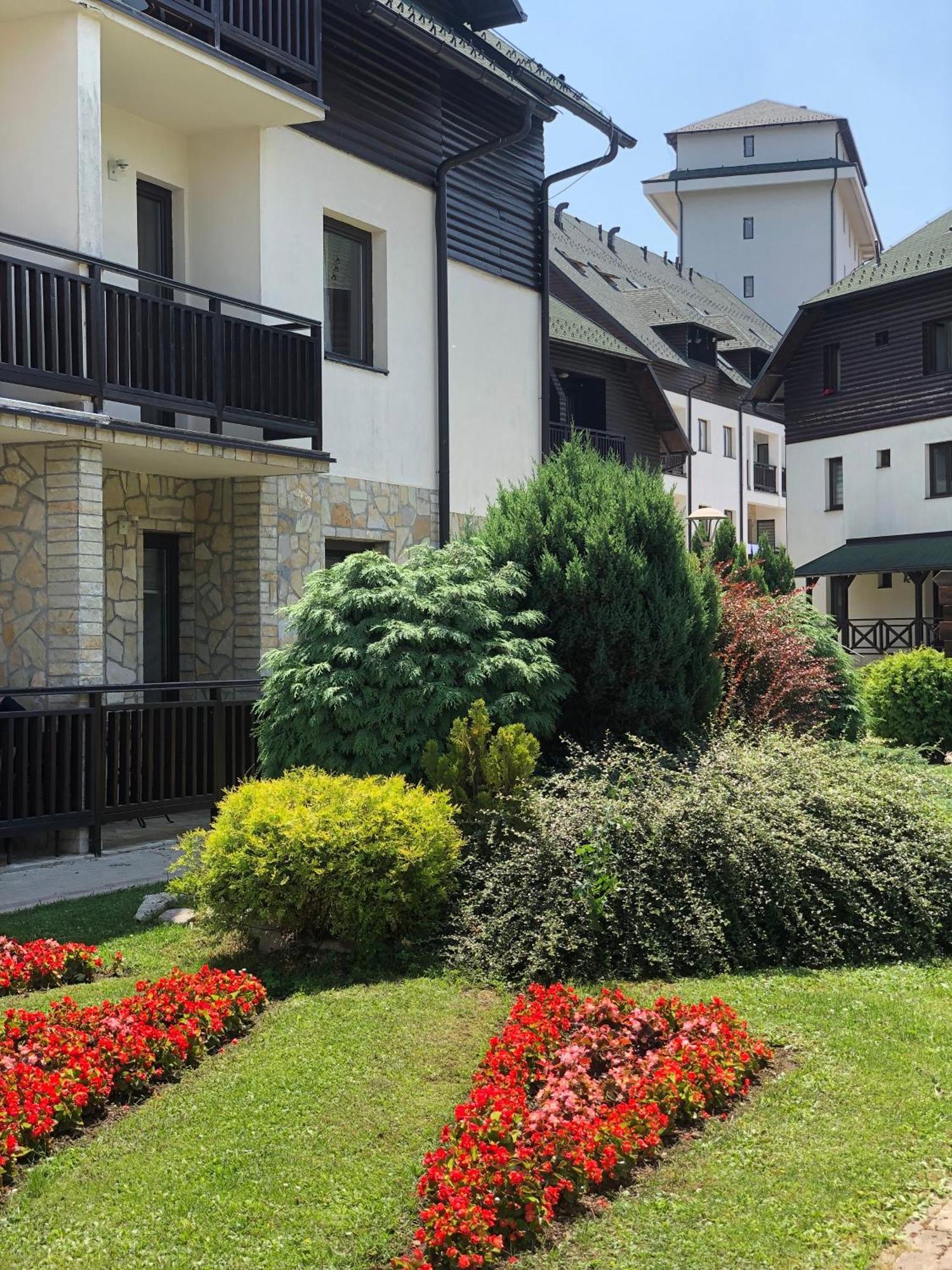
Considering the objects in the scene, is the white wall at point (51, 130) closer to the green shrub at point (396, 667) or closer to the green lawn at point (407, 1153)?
the green shrub at point (396, 667)

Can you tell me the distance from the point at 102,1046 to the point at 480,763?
3.03 metres

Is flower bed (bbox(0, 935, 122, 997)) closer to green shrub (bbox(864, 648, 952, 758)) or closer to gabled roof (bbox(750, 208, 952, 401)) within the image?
green shrub (bbox(864, 648, 952, 758))

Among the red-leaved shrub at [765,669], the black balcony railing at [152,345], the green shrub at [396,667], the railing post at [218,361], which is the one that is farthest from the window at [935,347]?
the green shrub at [396,667]

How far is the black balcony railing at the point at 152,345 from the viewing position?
9.98 metres

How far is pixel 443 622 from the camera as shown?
8.70 meters

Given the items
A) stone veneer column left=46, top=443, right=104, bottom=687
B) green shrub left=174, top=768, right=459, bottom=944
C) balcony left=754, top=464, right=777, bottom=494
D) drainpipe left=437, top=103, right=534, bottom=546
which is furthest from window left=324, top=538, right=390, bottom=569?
balcony left=754, top=464, right=777, bottom=494

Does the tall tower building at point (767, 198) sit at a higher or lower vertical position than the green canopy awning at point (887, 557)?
higher

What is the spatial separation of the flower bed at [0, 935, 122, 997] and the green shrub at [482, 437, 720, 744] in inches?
152

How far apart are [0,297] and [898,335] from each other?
2712 centimetres

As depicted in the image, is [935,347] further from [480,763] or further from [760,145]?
[760,145]

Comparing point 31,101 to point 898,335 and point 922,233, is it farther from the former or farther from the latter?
point 922,233

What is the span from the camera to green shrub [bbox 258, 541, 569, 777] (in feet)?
27.1

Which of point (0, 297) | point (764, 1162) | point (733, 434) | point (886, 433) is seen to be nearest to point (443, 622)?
point (0, 297)

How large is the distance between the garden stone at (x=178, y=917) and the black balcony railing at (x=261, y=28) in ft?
24.8
